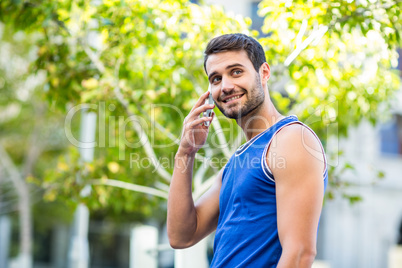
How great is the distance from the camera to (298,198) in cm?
165

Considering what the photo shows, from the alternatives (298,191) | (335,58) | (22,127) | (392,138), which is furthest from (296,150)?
(392,138)

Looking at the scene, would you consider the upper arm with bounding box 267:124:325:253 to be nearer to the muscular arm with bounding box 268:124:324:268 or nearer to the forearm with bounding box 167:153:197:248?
the muscular arm with bounding box 268:124:324:268

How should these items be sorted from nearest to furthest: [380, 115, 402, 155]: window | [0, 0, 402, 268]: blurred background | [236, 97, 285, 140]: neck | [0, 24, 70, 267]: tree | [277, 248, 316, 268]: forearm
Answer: [277, 248, 316, 268]: forearm < [236, 97, 285, 140]: neck < [0, 0, 402, 268]: blurred background < [0, 24, 70, 267]: tree < [380, 115, 402, 155]: window

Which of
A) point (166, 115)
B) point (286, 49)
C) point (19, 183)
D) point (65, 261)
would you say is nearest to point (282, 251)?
point (286, 49)

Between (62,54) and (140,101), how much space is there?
3.03ft

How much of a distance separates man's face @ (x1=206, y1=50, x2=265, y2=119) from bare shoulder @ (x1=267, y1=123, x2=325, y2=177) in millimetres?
288

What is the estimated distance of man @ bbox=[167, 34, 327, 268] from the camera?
1657 mm

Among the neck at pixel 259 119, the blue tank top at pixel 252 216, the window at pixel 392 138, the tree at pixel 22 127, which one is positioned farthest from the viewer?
the window at pixel 392 138

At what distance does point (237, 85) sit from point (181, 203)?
56cm

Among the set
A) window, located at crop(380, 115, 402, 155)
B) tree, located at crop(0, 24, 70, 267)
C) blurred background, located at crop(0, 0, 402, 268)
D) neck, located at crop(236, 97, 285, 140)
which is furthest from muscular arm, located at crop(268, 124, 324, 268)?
window, located at crop(380, 115, 402, 155)

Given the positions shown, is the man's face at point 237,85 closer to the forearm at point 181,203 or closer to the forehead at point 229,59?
the forehead at point 229,59

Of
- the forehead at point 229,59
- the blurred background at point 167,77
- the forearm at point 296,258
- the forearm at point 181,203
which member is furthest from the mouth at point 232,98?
the blurred background at point 167,77

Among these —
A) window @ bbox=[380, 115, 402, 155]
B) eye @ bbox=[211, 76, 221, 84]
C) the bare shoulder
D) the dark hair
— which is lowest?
the bare shoulder

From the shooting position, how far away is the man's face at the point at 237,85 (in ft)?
6.66
